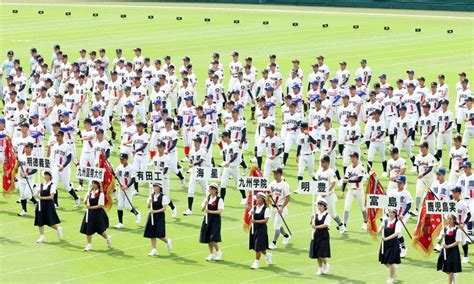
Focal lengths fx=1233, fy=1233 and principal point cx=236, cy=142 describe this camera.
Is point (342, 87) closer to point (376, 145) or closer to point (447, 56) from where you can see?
point (376, 145)

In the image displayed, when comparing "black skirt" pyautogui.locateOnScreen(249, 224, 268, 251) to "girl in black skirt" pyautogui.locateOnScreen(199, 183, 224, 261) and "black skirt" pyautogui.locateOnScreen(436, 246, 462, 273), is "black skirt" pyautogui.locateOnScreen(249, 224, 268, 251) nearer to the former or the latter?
"girl in black skirt" pyautogui.locateOnScreen(199, 183, 224, 261)

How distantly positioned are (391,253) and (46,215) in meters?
9.01

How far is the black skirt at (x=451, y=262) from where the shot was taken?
2695 centimetres

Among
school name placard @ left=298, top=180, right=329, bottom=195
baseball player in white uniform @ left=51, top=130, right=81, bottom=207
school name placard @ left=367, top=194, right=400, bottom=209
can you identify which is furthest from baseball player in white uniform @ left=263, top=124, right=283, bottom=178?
school name placard @ left=367, top=194, right=400, bottom=209

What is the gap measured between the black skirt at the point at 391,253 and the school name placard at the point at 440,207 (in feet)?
4.34

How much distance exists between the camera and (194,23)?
3307 inches

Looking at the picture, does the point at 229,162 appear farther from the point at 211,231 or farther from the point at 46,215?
the point at 46,215

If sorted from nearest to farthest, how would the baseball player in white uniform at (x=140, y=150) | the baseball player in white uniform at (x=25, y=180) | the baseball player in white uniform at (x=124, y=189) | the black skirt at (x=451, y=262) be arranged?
the black skirt at (x=451, y=262) → the baseball player in white uniform at (x=124, y=189) → the baseball player in white uniform at (x=25, y=180) → the baseball player in white uniform at (x=140, y=150)

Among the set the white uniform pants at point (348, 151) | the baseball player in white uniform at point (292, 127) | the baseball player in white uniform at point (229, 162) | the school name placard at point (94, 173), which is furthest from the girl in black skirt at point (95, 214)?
the baseball player in white uniform at point (292, 127)

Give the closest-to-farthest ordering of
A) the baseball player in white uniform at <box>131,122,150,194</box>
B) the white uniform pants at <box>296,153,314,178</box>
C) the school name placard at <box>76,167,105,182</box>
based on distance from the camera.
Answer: the school name placard at <box>76,167,105,182</box>, the baseball player in white uniform at <box>131,122,150,194</box>, the white uniform pants at <box>296,153,314,178</box>

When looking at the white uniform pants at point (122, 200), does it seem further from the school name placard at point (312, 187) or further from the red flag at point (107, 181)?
the school name placard at point (312, 187)

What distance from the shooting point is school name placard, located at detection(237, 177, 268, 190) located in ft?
98.4

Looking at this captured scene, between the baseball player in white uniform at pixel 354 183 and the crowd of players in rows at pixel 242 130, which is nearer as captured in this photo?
the baseball player in white uniform at pixel 354 183

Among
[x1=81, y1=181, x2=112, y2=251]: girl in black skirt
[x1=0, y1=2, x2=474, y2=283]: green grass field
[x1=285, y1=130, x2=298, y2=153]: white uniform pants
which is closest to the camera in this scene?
[x1=0, y1=2, x2=474, y2=283]: green grass field
